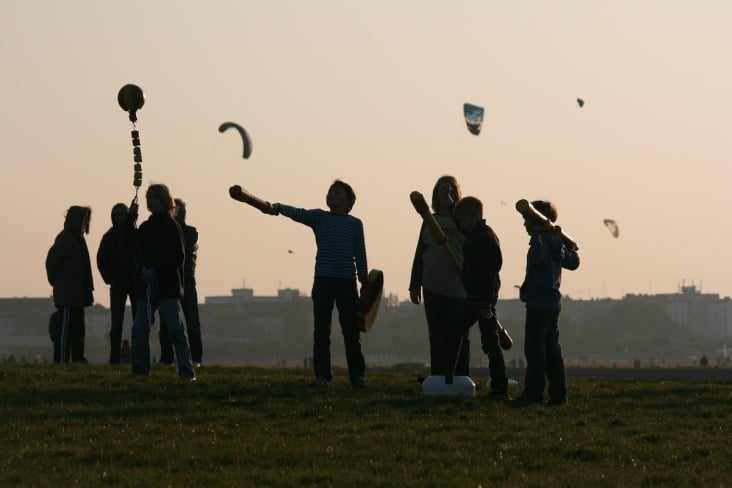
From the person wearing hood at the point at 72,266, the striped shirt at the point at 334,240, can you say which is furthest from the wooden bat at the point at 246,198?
the person wearing hood at the point at 72,266

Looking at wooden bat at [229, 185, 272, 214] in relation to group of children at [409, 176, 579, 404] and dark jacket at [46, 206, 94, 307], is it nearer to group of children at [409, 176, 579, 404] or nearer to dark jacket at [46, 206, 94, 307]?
group of children at [409, 176, 579, 404]

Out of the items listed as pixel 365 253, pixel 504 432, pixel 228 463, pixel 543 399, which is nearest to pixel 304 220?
pixel 365 253

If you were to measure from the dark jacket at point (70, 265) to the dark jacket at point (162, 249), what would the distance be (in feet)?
14.3

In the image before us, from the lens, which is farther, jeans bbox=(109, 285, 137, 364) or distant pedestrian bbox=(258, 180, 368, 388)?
jeans bbox=(109, 285, 137, 364)

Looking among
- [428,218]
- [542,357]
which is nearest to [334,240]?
[428,218]

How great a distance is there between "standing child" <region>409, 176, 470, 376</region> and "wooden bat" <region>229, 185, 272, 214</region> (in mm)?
1857

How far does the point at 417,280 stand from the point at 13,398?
4.68m

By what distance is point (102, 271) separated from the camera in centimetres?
2105

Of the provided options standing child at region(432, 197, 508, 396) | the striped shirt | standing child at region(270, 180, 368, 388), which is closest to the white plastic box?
standing child at region(432, 197, 508, 396)

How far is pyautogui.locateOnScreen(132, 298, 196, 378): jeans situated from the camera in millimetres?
16281

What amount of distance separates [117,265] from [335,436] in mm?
9806

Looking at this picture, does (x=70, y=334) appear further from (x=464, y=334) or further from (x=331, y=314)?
(x=464, y=334)

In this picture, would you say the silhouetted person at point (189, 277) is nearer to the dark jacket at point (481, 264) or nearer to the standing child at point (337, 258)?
the standing child at point (337, 258)

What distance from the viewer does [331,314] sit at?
15750mm
